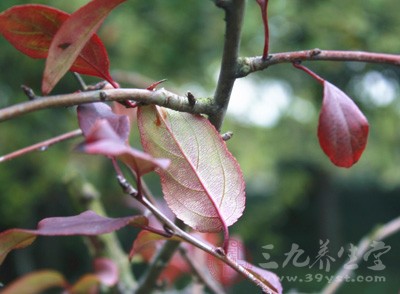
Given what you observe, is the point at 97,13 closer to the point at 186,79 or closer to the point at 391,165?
the point at 186,79

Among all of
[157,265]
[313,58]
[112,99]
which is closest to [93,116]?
[112,99]

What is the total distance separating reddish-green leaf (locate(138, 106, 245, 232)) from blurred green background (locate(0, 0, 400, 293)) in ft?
10.2

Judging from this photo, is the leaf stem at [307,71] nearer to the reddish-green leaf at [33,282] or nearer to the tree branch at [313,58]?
the tree branch at [313,58]

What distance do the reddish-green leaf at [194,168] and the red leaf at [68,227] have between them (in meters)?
0.04

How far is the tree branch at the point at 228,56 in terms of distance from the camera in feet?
1.14

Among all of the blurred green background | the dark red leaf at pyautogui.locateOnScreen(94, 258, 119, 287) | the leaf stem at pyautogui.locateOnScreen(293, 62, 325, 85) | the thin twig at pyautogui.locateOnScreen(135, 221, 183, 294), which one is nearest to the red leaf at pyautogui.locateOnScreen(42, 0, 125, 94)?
the leaf stem at pyautogui.locateOnScreen(293, 62, 325, 85)

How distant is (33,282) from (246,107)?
5.54m

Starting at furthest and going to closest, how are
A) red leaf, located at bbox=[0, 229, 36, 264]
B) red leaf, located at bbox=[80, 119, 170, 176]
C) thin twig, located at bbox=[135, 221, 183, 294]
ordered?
thin twig, located at bbox=[135, 221, 183, 294]
red leaf, located at bbox=[0, 229, 36, 264]
red leaf, located at bbox=[80, 119, 170, 176]

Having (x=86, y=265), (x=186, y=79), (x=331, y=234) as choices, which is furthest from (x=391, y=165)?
(x=86, y=265)

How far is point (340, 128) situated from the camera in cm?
39

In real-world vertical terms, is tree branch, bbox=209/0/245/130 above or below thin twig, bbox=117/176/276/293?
above

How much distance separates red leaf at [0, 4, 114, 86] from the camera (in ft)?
1.23

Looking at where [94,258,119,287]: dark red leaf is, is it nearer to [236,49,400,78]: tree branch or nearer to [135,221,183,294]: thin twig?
[135,221,183,294]: thin twig

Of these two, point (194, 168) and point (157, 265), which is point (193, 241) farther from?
point (157, 265)
